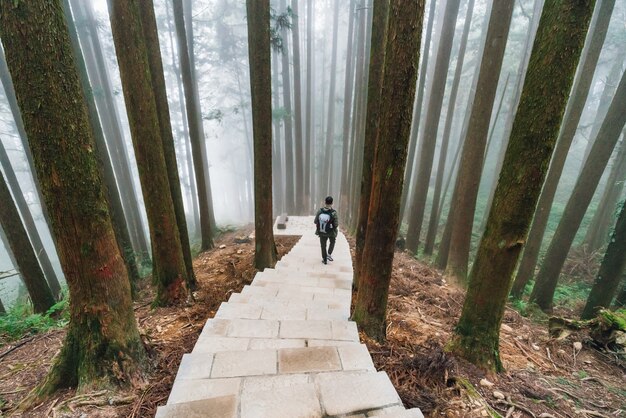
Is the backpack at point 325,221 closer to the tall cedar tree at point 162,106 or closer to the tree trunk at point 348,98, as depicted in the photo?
the tall cedar tree at point 162,106

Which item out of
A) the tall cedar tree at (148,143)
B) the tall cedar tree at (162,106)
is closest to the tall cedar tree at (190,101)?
the tall cedar tree at (162,106)

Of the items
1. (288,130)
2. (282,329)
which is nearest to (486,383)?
(282,329)

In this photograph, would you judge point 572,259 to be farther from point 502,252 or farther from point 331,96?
point 331,96

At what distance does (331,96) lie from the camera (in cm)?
1877

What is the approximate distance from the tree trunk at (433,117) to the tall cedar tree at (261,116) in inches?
212

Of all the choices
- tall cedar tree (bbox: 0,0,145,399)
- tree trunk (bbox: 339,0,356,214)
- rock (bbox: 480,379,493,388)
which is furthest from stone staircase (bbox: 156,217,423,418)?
tree trunk (bbox: 339,0,356,214)

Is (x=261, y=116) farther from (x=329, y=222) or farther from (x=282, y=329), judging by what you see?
(x=282, y=329)

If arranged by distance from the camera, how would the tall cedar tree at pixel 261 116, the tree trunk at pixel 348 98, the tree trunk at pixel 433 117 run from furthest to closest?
1. the tree trunk at pixel 348 98
2. the tree trunk at pixel 433 117
3. the tall cedar tree at pixel 261 116

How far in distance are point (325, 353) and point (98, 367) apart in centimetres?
189

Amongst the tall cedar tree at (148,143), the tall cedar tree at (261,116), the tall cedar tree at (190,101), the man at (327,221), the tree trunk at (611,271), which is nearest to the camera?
the tall cedar tree at (148,143)

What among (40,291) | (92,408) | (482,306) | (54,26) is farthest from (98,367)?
(40,291)

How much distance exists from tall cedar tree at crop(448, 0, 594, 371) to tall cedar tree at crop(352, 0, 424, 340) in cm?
88

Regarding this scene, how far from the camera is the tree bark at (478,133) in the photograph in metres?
5.05

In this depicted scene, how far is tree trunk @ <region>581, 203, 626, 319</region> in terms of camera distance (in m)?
4.36
